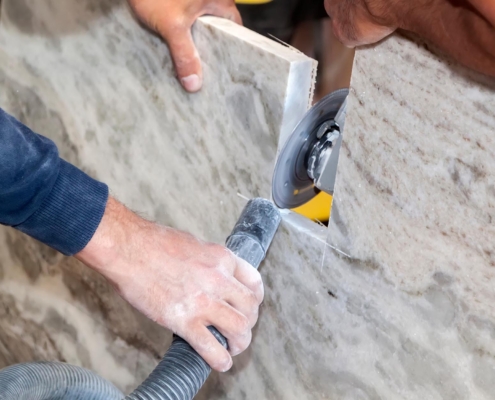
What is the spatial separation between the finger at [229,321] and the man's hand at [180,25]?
0.33 metres

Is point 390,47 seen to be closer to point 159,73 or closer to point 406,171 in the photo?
point 406,171

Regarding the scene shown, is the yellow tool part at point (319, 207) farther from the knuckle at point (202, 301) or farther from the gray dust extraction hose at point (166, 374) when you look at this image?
the knuckle at point (202, 301)

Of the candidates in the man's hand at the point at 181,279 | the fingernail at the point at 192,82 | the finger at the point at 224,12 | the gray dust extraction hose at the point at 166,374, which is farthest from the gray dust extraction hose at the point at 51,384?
the finger at the point at 224,12

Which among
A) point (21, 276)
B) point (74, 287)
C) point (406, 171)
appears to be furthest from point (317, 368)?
point (21, 276)

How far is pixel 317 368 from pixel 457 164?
1.28 feet

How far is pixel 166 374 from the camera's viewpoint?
0.67m

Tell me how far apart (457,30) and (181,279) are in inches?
16.4

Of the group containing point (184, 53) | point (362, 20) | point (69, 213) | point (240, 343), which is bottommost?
point (240, 343)

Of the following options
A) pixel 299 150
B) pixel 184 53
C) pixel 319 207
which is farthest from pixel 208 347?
pixel 319 207

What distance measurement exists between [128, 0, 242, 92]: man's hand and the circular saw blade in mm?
169

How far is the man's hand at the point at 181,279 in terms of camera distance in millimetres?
697

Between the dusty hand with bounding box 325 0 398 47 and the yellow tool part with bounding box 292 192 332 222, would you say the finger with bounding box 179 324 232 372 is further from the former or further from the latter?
the yellow tool part with bounding box 292 192 332 222

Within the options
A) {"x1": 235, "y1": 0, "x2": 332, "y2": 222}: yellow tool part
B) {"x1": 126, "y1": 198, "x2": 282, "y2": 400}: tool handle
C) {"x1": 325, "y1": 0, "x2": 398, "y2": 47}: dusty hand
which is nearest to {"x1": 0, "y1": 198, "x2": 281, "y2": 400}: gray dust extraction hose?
{"x1": 126, "y1": 198, "x2": 282, "y2": 400}: tool handle

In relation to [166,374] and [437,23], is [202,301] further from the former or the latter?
[437,23]
